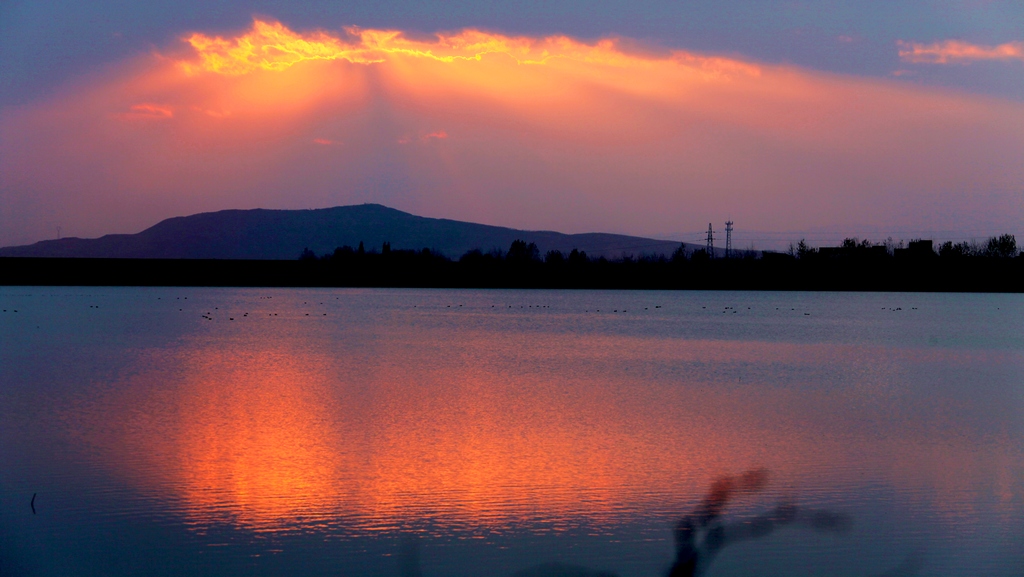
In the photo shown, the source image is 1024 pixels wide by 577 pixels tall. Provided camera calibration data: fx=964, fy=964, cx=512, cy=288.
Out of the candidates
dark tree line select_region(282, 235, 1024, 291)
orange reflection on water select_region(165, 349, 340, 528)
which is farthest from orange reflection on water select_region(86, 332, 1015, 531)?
dark tree line select_region(282, 235, 1024, 291)

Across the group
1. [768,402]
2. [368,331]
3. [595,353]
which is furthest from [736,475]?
[368,331]

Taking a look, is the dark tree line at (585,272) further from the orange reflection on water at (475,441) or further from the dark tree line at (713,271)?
the orange reflection on water at (475,441)

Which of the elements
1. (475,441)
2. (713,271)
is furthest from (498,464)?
(713,271)

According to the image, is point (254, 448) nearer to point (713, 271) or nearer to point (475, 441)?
point (475, 441)

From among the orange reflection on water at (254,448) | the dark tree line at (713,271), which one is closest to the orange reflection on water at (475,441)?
the orange reflection on water at (254,448)

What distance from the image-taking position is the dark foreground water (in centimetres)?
693

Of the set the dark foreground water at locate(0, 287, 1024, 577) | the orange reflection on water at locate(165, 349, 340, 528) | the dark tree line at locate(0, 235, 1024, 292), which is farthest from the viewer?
the dark tree line at locate(0, 235, 1024, 292)

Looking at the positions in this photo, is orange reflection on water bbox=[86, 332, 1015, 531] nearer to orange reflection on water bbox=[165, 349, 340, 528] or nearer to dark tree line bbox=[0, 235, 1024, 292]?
orange reflection on water bbox=[165, 349, 340, 528]

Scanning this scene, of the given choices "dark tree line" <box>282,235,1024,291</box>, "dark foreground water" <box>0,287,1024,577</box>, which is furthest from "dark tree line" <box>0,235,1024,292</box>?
"dark foreground water" <box>0,287,1024,577</box>

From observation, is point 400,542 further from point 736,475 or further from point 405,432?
point 405,432

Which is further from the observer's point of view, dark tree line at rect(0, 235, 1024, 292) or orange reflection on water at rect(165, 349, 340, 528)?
dark tree line at rect(0, 235, 1024, 292)

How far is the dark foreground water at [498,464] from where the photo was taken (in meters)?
6.93

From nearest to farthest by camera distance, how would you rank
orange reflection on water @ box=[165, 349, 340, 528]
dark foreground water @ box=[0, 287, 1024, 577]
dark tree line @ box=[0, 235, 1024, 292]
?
1. dark foreground water @ box=[0, 287, 1024, 577]
2. orange reflection on water @ box=[165, 349, 340, 528]
3. dark tree line @ box=[0, 235, 1024, 292]

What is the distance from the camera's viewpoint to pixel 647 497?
847cm
